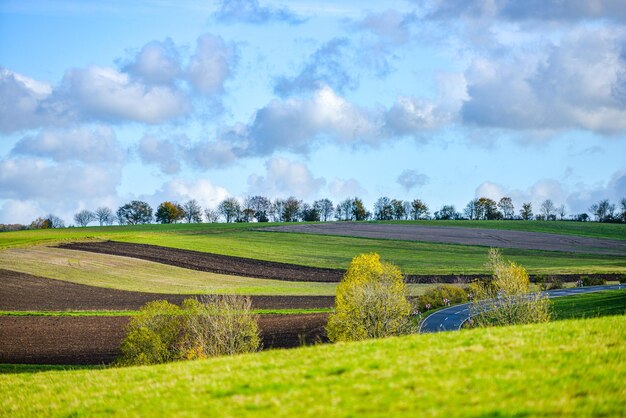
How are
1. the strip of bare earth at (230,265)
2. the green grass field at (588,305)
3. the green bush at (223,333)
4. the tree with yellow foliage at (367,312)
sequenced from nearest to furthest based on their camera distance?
1. the green bush at (223,333)
2. the tree with yellow foliage at (367,312)
3. the green grass field at (588,305)
4. the strip of bare earth at (230,265)

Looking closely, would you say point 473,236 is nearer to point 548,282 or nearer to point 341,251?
point 341,251

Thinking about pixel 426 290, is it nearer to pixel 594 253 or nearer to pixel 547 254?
pixel 547 254

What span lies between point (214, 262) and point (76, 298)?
32.2 meters

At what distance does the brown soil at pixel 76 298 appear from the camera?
65312 millimetres

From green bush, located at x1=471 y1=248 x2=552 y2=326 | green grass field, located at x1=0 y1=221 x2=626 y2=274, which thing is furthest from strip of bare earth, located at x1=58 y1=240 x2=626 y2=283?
green bush, located at x1=471 y1=248 x2=552 y2=326

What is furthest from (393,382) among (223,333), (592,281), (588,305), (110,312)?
(592,281)

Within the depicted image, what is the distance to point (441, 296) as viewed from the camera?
7231 cm

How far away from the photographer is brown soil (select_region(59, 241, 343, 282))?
297 ft

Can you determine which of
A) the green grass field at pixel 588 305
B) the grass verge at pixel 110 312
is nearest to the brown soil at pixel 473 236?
the green grass field at pixel 588 305

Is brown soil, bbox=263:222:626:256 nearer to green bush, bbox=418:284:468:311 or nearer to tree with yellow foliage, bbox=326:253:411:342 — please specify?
green bush, bbox=418:284:468:311

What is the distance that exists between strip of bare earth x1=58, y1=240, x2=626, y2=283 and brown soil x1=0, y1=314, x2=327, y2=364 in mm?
28609

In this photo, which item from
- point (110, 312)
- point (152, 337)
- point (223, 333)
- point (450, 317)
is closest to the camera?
point (223, 333)

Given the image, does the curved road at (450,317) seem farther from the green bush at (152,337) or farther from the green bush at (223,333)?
the green bush at (152,337)

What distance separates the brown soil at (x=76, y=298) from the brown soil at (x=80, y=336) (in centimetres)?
583
